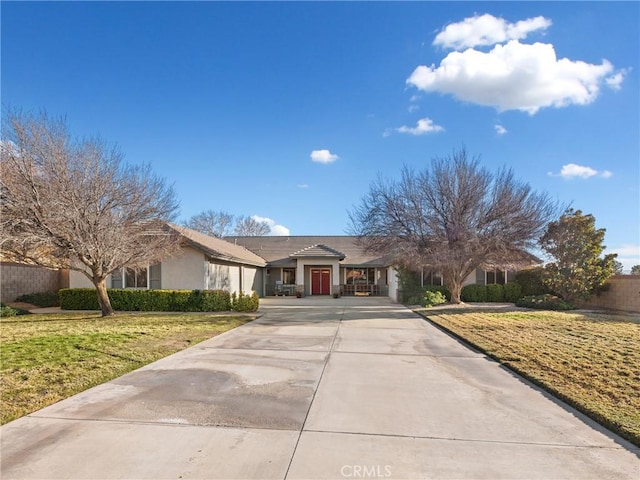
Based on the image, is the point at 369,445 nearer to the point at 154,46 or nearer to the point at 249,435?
the point at 249,435

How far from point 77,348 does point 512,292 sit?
70.5 feet

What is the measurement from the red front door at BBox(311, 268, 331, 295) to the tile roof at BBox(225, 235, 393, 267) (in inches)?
62.9

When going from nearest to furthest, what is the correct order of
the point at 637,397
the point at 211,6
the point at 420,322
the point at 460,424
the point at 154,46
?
the point at 460,424, the point at 637,397, the point at 211,6, the point at 154,46, the point at 420,322

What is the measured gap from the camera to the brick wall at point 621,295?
55.8 ft

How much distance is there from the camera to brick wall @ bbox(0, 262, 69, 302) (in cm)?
1879

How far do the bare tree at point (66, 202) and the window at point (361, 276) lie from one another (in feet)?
67.6

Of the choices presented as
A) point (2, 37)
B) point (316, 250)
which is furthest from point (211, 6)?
point (316, 250)

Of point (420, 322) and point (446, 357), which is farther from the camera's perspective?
point (420, 322)

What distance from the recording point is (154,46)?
42.4 ft

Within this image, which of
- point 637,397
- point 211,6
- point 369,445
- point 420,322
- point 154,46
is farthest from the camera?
point 420,322

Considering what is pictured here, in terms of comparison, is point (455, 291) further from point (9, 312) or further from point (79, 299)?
point (9, 312)

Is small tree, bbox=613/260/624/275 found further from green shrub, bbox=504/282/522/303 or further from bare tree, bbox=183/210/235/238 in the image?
bare tree, bbox=183/210/235/238

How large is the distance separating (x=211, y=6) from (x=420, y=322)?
1198 cm

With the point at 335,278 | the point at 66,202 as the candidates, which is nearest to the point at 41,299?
the point at 66,202
